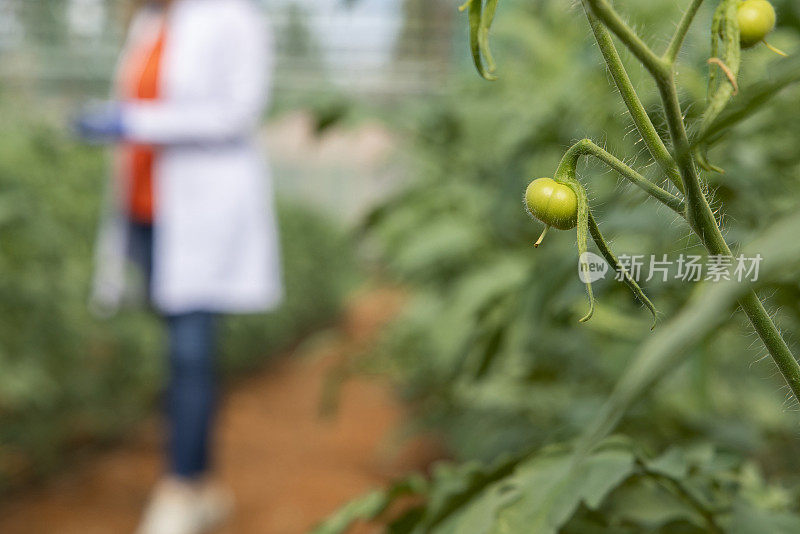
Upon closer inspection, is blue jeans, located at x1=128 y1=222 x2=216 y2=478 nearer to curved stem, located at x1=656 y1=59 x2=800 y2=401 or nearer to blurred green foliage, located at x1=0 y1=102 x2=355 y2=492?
blurred green foliage, located at x1=0 y1=102 x2=355 y2=492

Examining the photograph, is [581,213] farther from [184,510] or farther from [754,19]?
[184,510]

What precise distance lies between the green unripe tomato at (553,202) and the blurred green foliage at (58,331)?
2296mm

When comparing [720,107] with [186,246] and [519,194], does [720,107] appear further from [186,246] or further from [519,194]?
[186,246]

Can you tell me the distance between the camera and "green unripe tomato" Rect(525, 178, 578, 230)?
0.42 m

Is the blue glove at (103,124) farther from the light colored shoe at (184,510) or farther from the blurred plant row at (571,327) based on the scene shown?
the light colored shoe at (184,510)

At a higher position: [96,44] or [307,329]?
[96,44]

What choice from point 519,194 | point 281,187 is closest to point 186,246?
point 519,194

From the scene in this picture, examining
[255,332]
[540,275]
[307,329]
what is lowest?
[307,329]

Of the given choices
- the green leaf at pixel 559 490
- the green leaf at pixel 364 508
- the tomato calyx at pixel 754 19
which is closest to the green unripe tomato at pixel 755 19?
the tomato calyx at pixel 754 19

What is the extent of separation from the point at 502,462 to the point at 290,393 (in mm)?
3681

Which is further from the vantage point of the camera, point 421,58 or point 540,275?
point 421,58

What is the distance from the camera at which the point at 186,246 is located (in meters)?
2.51

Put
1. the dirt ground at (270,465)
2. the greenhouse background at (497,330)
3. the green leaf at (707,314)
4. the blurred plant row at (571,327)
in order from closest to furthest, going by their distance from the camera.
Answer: the green leaf at (707,314) → the greenhouse background at (497,330) → the blurred plant row at (571,327) → the dirt ground at (270,465)

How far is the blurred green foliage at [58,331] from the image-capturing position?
8.29 ft
